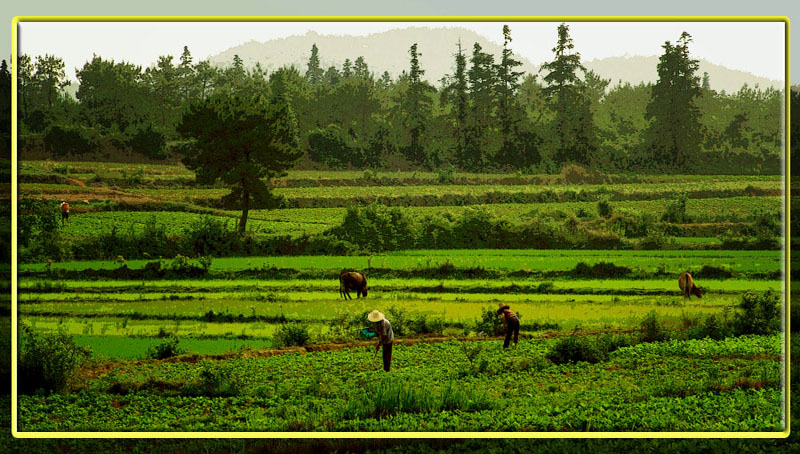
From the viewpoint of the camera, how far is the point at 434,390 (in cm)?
1014

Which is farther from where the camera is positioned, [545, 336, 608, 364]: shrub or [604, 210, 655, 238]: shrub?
[604, 210, 655, 238]: shrub

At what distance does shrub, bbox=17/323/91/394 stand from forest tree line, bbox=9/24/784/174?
240 cm

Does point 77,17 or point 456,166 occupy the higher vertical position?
point 77,17

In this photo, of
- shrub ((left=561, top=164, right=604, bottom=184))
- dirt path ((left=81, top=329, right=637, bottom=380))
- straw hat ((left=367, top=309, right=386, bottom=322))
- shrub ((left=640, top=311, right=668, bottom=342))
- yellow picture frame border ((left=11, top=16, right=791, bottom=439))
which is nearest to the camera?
yellow picture frame border ((left=11, top=16, right=791, bottom=439))

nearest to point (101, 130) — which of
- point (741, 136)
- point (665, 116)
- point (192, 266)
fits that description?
point (192, 266)

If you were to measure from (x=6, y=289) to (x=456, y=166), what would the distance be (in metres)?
6.03

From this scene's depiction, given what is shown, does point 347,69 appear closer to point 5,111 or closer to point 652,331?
point 5,111

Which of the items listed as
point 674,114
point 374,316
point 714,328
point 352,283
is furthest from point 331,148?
point 714,328

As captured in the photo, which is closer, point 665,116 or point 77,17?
point 77,17

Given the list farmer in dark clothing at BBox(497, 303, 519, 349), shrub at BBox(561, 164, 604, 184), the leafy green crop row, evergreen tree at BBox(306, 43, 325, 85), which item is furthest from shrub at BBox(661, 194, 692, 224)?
evergreen tree at BBox(306, 43, 325, 85)

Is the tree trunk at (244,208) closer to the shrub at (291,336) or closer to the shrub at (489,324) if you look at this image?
the shrub at (291,336)

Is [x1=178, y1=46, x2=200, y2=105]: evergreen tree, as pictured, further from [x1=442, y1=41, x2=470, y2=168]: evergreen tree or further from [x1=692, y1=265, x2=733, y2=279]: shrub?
[x1=692, y1=265, x2=733, y2=279]: shrub

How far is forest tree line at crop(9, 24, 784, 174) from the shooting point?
36.6 ft

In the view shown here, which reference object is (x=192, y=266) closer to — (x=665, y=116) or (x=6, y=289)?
(x=6, y=289)
